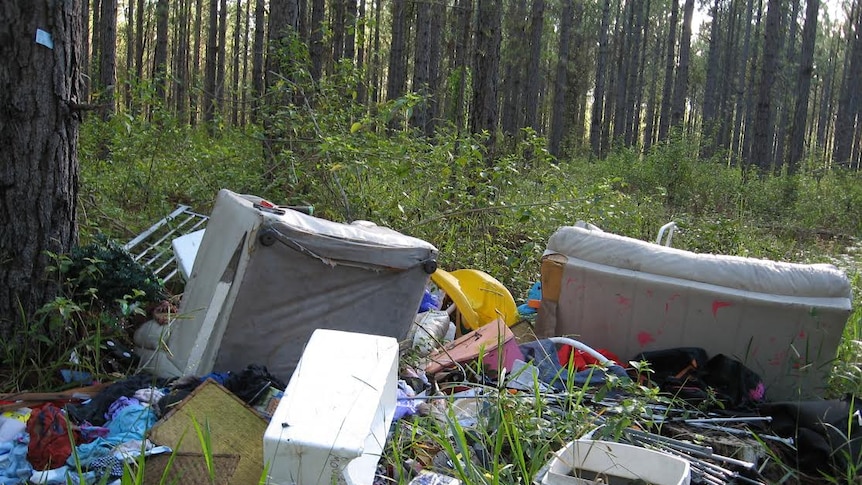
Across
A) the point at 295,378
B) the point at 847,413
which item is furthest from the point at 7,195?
the point at 847,413

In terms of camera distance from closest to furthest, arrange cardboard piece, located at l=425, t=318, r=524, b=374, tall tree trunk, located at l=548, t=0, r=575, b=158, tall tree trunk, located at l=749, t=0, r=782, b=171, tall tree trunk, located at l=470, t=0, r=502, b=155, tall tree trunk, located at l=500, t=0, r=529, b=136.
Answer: cardboard piece, located at l=425, t=318, r=524, b=374 < tall tree trunk, located at l=470, t=0, r=502, b=155 < tall tree trunk, located at l=749, t=0, r=782, b=171 < tall tree trunk, located at l=548, t=0, r=575, b=158 < tall tree trunk, located at l=500, t=0, r=529, b=136

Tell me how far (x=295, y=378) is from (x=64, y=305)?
1.38 metres

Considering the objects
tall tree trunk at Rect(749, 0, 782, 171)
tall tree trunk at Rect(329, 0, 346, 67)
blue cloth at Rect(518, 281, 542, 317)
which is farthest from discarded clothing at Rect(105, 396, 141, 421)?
tall tree trunk at Rect(329, 0, 346, 67)

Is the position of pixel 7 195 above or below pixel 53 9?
below

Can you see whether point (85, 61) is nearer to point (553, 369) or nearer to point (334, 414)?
point (553, 369)

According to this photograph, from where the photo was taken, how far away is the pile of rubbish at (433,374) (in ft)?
7.54

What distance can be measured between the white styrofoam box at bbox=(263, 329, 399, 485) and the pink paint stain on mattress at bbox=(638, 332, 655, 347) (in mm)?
1850

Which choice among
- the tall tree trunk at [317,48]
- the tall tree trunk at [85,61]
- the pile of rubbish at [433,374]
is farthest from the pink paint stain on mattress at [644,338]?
the tall tree trunk at [317,48]

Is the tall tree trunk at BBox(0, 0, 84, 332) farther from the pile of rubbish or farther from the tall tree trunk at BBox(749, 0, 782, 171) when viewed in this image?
the tall tree trunk at BBox(749, 0, 782, 171)

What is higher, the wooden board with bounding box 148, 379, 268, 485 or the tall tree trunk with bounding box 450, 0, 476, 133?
the tall tree trunk with bounding box 450, 0, 476, 133

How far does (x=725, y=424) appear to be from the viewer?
3178mm

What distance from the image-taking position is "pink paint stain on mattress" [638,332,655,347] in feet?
12.8

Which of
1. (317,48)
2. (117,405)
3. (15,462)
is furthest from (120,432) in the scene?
(317,48)

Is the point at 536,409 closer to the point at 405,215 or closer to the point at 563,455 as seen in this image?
the point at 563,455
